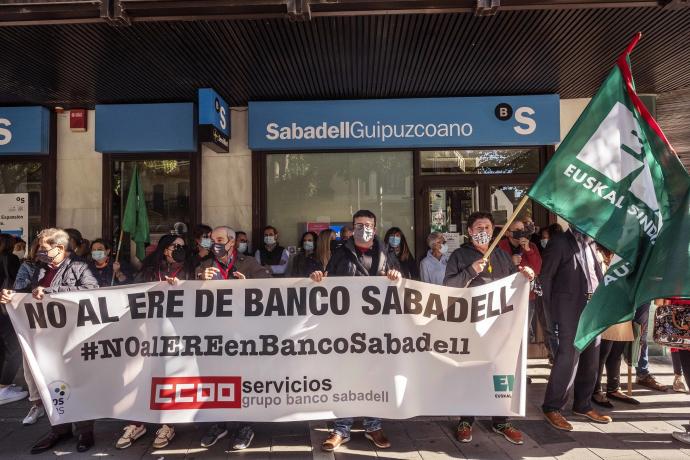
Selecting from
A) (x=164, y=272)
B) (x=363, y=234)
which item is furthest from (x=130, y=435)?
(x=363, y=234)

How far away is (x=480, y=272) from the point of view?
404 centimetres

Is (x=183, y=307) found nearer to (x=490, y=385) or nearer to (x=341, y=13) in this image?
(x=490, y=385)

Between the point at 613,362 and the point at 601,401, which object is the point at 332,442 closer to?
the point at 601,401

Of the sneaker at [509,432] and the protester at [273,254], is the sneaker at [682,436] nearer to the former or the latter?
the sneaker at [509,432]

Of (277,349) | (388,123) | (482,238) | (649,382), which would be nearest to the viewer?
(277,349)

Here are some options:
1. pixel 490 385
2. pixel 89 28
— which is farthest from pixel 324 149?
pixel 490 385

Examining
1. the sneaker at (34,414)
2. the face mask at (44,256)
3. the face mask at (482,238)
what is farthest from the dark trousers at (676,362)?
the sneaker at (34,414)

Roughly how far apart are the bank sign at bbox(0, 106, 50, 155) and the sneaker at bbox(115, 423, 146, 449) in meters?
5.77

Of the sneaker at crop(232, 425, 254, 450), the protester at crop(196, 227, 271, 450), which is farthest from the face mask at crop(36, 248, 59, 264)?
the sneaker at crop(232, 425, 254, 450)

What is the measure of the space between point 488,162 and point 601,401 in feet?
14.2

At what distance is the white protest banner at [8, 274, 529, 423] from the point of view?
3.78m

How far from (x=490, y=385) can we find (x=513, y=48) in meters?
4.37

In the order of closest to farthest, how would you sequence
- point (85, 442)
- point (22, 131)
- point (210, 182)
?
point (85, 442) < point (22, 131) < point (210, 182)

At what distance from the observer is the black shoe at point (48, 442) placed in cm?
400
